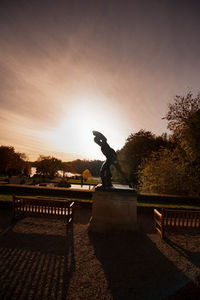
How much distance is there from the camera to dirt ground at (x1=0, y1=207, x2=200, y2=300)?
303 centimetres

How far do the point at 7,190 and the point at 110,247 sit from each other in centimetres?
1453

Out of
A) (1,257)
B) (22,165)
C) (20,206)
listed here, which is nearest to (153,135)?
(20,206)

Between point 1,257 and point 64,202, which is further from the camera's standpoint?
point 64,202

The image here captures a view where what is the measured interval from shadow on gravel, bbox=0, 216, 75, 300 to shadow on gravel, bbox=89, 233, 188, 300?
0.97m

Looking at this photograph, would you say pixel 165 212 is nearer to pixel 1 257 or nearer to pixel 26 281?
Result: pixel 26 281

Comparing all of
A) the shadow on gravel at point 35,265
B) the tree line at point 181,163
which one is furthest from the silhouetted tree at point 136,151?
the shadow on gravel at point 35,265

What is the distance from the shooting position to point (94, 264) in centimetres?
398

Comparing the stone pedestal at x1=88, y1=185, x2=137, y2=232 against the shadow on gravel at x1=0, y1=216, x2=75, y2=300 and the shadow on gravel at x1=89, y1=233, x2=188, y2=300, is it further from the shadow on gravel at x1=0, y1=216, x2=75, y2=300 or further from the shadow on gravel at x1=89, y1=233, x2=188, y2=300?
the shadow on gravel at x1=0, y1=216, x2=75, y2=300

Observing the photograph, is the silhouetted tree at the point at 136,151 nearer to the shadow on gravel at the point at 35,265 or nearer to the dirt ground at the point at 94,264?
the dirt ground at the point at 94,264

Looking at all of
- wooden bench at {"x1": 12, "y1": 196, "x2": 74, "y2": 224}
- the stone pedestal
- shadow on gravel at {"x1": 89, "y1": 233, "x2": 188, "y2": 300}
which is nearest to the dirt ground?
shadow on gravel at {"x1": 89, "y1": 233, "x2": 188, "y2": 300}

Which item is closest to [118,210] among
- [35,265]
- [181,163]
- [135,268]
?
[135,268]

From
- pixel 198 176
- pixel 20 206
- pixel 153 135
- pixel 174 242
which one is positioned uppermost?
pixel 153 135

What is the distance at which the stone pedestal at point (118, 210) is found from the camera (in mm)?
5984

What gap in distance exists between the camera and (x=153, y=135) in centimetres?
3366
